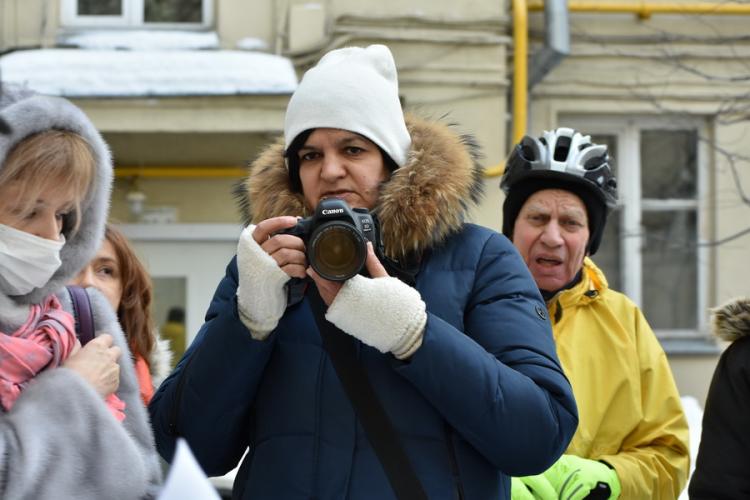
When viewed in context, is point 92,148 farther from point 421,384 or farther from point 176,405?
point 421,384

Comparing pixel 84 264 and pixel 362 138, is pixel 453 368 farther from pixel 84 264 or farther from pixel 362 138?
pixel 84 264

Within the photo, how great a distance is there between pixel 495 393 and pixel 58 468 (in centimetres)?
84

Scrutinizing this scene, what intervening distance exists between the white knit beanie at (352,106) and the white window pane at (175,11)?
22.3ft

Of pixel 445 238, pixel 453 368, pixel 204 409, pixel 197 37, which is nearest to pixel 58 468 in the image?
pixel 204 409

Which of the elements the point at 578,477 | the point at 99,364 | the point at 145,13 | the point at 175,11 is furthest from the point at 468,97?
the point at 99,364

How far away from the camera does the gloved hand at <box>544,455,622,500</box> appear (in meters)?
3.23

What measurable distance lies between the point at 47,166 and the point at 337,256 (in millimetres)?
587

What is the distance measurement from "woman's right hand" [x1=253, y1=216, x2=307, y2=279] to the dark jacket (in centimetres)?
17

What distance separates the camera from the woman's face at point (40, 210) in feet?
7.93

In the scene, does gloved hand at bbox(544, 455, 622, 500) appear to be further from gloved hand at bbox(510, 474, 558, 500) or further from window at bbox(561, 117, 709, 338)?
window at bbox(561, 117, 709, 338)

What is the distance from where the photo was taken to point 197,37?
9.16 metres

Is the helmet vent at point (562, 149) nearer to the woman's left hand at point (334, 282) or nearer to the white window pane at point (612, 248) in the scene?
the woman's left hand at point (334, 282)

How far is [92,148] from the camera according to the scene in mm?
2592

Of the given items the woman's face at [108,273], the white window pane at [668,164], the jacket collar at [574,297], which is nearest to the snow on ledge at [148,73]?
the white window pane at [668,164]
